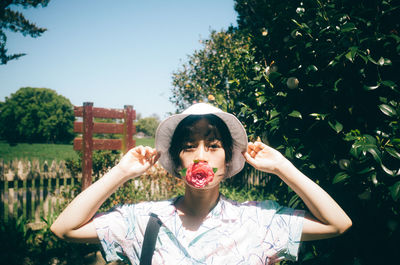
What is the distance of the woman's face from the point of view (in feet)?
4.32

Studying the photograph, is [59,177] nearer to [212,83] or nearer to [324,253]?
[212,83]

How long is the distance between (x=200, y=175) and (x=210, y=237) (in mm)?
357

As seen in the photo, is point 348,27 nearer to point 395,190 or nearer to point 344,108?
point 344,108

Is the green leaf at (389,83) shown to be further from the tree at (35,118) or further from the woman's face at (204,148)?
the tree at (35,118)

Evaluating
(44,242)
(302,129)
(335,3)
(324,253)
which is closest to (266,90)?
(302,129)

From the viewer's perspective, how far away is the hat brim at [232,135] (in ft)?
4.77

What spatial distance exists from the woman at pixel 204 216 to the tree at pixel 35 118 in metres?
57.2

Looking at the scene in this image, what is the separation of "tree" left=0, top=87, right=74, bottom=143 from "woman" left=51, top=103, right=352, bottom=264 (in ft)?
188

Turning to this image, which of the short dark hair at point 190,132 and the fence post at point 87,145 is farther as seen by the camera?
the fence post at point 87,145

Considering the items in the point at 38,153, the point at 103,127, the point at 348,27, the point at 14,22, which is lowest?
the point at 38,153

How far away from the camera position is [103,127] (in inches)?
198

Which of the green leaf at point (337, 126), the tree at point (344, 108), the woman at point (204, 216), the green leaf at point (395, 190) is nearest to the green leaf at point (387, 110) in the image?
the tree at point (344, 108)

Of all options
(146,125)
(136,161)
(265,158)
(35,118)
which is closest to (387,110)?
(265,158)

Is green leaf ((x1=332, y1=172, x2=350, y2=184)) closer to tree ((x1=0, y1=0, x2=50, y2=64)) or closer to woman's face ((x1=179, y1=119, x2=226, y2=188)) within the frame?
woman's face ((x1=179, y1=119, x2=226, y2=188))
